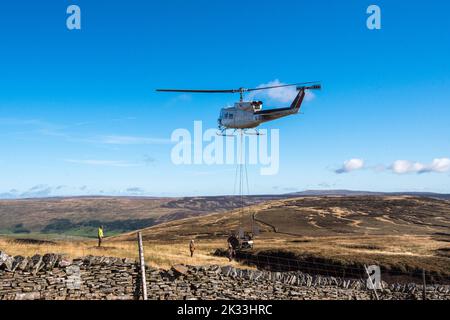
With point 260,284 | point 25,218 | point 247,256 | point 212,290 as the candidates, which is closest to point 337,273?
point 247,256

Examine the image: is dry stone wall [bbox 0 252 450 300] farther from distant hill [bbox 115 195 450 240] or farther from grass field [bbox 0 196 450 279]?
distant hill [bbox 115 195 450 240]

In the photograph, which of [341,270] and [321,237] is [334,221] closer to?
[321,237]

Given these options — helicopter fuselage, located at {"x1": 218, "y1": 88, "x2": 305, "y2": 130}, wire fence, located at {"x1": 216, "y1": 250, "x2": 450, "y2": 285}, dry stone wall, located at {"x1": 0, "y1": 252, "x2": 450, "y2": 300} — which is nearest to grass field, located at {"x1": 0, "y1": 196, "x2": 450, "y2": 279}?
wire fence, located at {"x1": 216, "y1": 250, "x2": 450, "y2": 285}

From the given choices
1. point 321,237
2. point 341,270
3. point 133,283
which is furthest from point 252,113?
point 321,237

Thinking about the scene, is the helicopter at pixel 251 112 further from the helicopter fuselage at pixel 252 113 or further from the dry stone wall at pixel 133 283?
the dry stone wall at pixel 133 283

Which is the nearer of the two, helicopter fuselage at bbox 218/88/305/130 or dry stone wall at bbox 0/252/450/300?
dry stone wall at bbox 0/252/450/300

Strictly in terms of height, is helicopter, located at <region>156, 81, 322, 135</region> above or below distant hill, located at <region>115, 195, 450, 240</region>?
above

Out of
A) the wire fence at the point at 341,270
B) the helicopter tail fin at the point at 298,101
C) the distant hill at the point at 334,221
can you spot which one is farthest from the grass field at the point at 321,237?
the helicopter tail fin at the point at 298,101

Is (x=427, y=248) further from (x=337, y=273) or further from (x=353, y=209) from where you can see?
(x=353, y=209)

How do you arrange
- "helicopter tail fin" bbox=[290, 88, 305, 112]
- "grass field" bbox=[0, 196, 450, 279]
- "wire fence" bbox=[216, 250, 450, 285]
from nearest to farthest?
"grass field" bbox=[0, 196, 450, 279], "wire fence" bbox=[216, 250, 450, 285], "helicopter tail fin" bbox=[290, 88, 305, 112]

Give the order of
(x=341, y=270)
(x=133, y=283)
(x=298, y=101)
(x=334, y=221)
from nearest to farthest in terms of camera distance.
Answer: (x=133, y=283) → (x=341, y=270) → (x=298, y=101) → (x=334, y=221)
